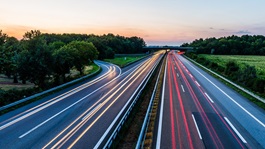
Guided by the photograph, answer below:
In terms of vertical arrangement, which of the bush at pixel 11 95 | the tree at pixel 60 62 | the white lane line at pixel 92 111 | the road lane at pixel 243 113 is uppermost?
the tree at pixel 60 62

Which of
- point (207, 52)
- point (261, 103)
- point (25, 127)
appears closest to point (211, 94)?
point (261, 103)

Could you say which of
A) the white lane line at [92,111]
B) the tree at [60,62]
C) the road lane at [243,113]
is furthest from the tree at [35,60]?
the road lane at [243,113]

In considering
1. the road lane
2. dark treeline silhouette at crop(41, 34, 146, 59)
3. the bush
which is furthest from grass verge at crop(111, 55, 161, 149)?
dark treeline silhouette at crop(41, 34, 146, 59)

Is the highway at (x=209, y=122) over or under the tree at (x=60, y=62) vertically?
under

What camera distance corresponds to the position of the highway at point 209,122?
14.2 meters

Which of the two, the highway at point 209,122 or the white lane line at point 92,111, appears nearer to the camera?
the highway at point 209,122

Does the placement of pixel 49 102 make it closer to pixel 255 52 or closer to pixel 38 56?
pixel 38 56

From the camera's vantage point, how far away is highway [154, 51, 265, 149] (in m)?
14.2

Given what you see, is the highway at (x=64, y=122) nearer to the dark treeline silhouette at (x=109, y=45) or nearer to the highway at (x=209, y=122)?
the highway at (x=209, y=122)

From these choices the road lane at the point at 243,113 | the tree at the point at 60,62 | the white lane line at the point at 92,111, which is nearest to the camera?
the road lane at the point at 243,113

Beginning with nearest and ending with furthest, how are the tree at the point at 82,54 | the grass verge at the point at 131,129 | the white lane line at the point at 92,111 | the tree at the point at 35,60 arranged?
1. the grass verge at the point at 131,129
2. the white lane line at the point at 92,111
3. the tree at the point at 35,60
4. the tree at the point at 82,54

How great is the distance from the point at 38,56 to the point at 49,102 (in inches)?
372

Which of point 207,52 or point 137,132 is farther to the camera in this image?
point 207,52

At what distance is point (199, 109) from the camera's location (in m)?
21.3
